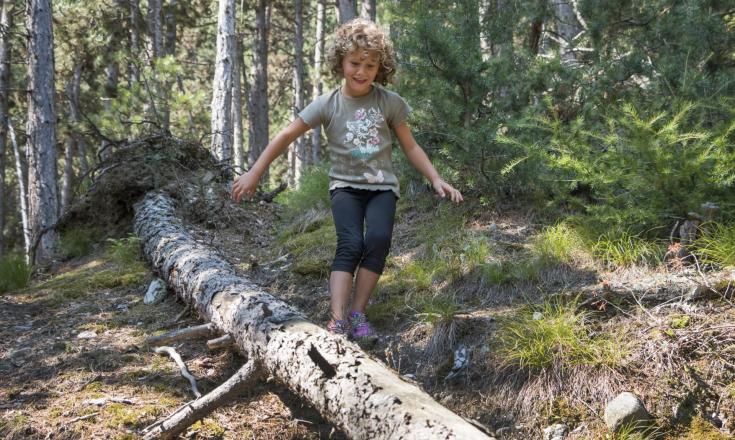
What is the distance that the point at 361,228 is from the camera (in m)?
3.45

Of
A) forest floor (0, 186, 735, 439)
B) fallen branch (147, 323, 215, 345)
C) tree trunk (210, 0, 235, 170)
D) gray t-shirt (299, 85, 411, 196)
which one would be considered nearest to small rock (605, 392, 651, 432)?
forest floor (0, 186, 735, 439)

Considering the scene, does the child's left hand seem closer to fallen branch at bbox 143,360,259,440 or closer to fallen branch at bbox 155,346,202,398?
fallen branch at bbox 143,360,259,440

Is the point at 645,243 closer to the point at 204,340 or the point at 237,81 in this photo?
the point at 204,340

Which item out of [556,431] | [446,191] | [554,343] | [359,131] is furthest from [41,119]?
[556,431]

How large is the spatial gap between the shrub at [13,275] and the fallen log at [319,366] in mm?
2124

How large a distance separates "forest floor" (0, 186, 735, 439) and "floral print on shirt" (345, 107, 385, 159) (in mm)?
1083

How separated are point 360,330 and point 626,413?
155 cm

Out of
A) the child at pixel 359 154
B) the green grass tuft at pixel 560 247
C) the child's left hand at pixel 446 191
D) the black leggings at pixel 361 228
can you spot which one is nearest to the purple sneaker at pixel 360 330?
the child at pixel 359 154

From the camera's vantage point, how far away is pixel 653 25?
4684mm

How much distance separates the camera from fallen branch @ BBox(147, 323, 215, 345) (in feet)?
10.5

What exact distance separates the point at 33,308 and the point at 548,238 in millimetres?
4121

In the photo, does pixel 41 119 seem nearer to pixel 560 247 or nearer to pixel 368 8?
pixel 368 8

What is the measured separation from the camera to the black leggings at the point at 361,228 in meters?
3.34

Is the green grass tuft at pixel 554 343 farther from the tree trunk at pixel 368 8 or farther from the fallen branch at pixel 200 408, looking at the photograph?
the tree trunk at pixel 368 8
